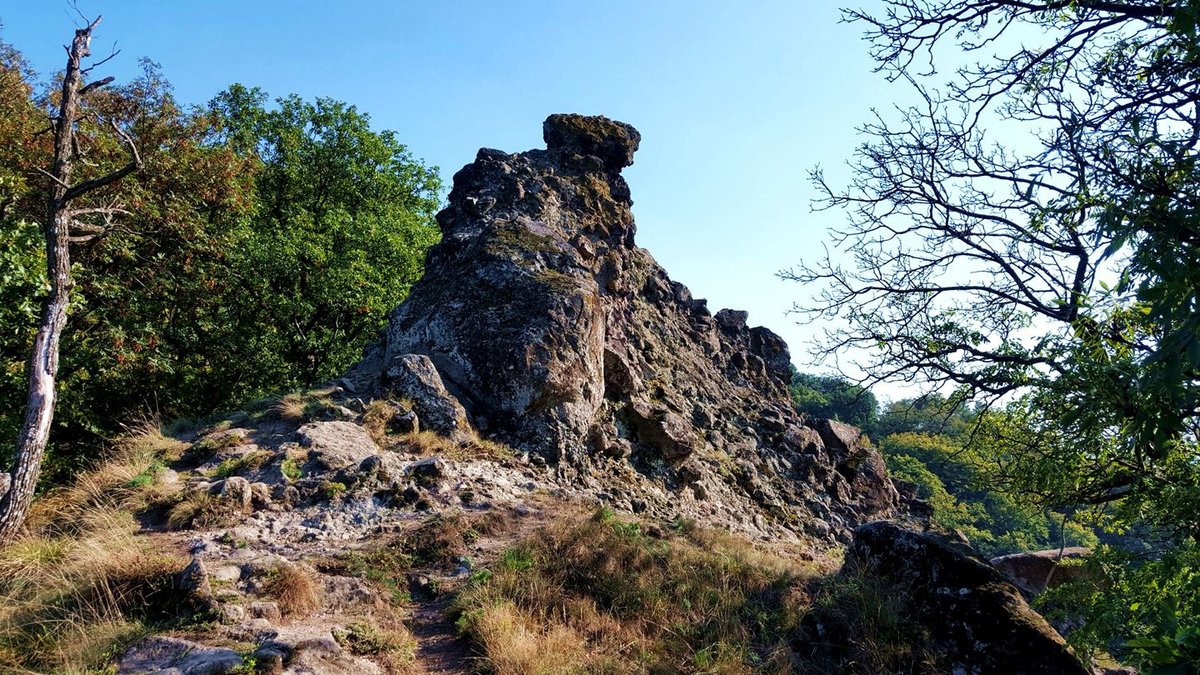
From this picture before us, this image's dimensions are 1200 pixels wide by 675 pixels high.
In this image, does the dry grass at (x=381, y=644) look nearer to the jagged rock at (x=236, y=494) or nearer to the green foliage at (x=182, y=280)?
the jagged rock at (x=236, y=494)

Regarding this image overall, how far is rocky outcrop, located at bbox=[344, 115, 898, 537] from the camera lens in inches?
383

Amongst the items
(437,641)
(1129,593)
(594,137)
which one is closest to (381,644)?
(437,641)

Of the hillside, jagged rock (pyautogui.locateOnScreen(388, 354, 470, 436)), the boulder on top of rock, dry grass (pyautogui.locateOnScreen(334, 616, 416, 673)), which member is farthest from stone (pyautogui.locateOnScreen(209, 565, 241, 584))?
the boulder on top of rock

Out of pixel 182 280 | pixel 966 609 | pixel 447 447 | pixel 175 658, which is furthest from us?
pixel 182 280

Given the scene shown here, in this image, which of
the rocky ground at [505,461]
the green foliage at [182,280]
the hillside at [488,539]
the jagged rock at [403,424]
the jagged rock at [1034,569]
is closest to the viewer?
the hillside at [488,539]

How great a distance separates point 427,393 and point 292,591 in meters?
4.45

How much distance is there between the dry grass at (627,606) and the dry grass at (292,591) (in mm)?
1182

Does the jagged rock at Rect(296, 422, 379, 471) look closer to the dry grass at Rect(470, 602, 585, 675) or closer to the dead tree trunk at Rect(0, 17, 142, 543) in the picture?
the dead tree trunk at Rect(0, 17, 142, 543)

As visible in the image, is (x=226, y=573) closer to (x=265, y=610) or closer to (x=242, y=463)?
(x=265, y=610)

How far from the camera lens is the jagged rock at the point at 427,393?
905 centimetres

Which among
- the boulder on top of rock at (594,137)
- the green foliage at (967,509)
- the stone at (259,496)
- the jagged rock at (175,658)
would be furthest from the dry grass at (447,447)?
the green foliage at (967,509)

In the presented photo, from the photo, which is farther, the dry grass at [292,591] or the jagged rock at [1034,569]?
the jagged rock at [1034,569]

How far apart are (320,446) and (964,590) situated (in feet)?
22.9

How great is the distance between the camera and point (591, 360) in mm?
10562
